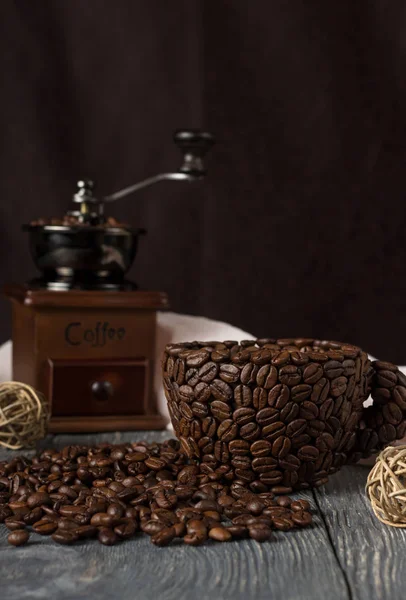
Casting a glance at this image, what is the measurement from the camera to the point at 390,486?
1.09 meters

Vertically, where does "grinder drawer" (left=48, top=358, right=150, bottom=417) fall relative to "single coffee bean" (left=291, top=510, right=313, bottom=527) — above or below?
above

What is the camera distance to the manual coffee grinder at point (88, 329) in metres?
1.67

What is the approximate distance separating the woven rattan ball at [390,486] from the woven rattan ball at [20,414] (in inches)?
24.2

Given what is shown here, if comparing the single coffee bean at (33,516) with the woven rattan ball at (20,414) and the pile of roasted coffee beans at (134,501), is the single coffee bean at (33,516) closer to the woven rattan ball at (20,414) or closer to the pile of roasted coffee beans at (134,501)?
the pile of roasted coffee beans at (134,501)

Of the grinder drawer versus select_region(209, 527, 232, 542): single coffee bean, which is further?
the grinder drawer

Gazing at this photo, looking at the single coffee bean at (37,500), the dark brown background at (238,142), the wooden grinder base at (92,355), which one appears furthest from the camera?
the dark brown background at (238,142)

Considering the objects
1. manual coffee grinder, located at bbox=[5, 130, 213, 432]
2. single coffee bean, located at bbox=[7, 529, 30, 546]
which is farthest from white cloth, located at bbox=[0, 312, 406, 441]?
single coffee bean, located at bbox=[7, 529, 30, 546]

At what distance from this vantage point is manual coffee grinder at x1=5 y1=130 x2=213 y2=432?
5.46 ft

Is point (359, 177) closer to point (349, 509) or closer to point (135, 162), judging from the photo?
point (135, 162)

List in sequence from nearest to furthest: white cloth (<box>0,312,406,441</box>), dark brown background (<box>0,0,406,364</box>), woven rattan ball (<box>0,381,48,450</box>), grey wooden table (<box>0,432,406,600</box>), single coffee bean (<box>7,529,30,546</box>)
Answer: grey wooden table (<box>0,432,406,600</box>), single coffee bean (<box>7,529,30,546</box>), woven rattan ball (<box>0,381,48,450</box>), white cloth (<box>0,312,406,441</box>), dark brown background (<box>0,0,406,364</box>)

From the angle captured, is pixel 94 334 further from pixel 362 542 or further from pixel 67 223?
pixel 362 542

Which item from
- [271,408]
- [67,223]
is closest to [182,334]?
[67,223]

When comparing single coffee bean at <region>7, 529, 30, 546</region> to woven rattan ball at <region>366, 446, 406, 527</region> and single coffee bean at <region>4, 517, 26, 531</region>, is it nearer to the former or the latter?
single coffee bean at <region>4, 517, 26, 531</region>

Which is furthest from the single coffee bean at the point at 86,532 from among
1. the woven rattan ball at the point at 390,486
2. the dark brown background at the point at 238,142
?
the dark brown background at the point at 238,142
